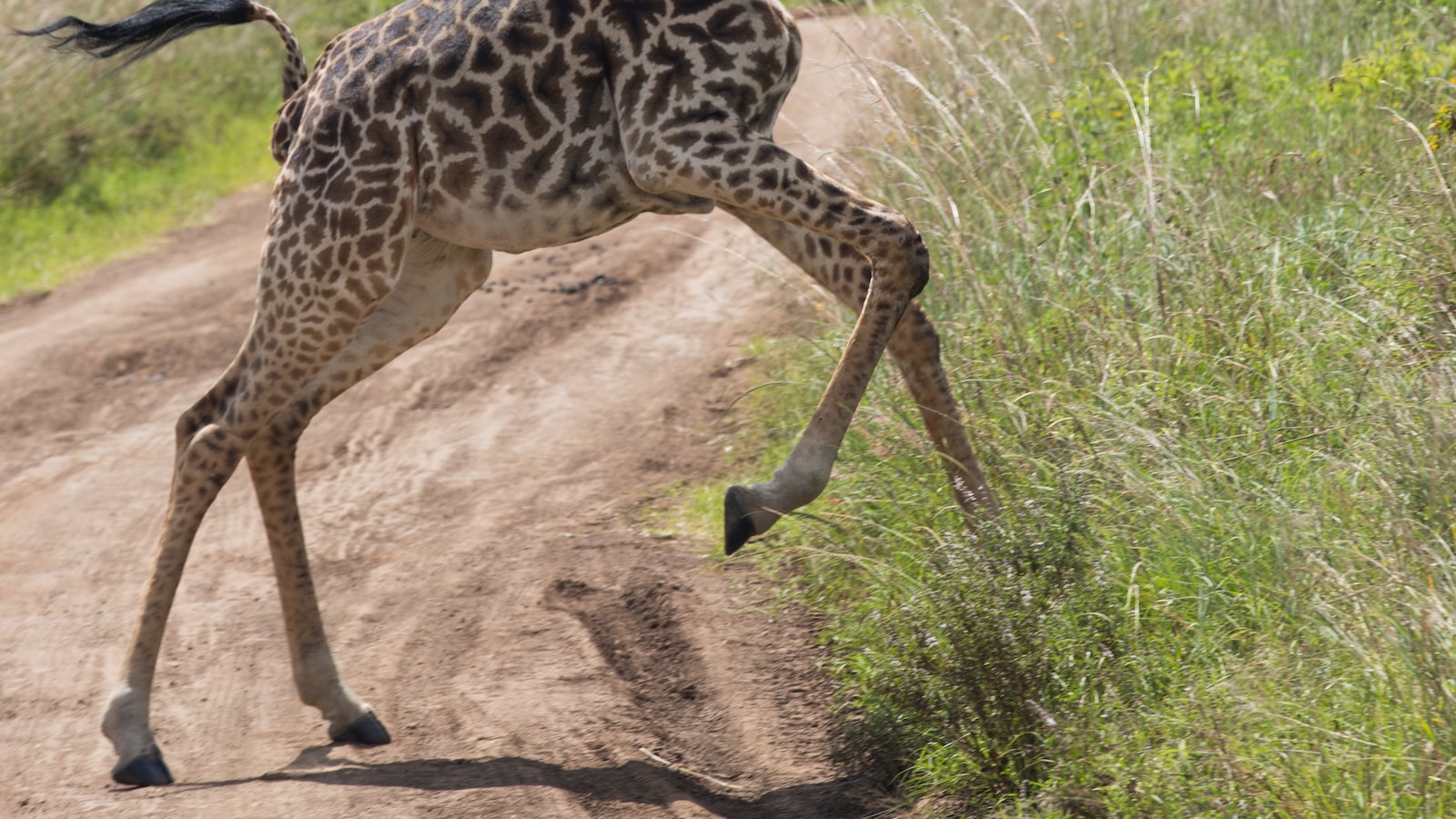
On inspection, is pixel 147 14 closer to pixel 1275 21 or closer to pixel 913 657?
pixel 913 657

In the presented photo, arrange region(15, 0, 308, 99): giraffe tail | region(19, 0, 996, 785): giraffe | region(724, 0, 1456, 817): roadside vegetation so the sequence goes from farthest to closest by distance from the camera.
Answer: region(15, 0, 308, 99): giraffe tail, region(19, 0, 996, 785): giraffe, region(724, 0, 1456, 817): roadside vegetation

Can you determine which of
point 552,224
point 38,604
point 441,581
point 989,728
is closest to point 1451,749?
point 989,728

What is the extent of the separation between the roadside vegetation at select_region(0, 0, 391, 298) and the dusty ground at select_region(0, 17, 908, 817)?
133 cm

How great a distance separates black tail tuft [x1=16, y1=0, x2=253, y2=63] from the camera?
5.02 meters

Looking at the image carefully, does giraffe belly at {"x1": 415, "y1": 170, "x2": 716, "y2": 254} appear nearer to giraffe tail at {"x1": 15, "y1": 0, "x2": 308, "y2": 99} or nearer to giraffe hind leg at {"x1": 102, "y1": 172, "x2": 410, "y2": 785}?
giraffe hind leg at {"x1": 102, "y1": 172, "x2": 410, "y2": 785}

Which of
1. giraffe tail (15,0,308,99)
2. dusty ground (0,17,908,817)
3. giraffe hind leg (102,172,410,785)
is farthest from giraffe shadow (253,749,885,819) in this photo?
giraffe tail (15,0,308,99)

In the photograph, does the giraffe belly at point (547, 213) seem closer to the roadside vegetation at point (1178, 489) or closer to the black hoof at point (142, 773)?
the roadside vegetation at point (1178, 489)

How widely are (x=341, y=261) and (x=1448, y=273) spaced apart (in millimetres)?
3549

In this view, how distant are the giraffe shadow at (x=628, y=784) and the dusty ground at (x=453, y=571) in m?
0.01

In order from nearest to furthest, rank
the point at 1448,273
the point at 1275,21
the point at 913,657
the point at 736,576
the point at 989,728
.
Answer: the point at 989,728 < the point at 913,657 < the point at 1448,273 < the point at 736,576 < the point at 1275,21

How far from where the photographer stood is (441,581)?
5.86m

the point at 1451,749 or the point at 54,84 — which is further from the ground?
the point at 54,84

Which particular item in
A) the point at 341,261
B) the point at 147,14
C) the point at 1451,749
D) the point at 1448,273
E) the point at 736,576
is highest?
the point at 147,14

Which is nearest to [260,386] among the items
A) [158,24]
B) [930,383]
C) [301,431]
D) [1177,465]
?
[301,431]
